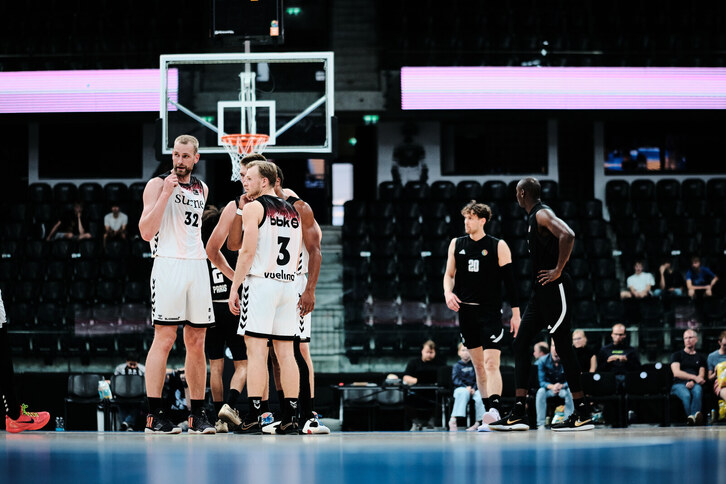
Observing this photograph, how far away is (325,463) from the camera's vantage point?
4.92m

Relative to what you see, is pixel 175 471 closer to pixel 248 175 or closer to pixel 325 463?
pixel 325 463

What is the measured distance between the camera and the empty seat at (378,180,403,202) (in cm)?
1865

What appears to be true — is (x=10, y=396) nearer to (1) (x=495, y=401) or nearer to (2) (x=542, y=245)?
(1) (x=495, y=401)

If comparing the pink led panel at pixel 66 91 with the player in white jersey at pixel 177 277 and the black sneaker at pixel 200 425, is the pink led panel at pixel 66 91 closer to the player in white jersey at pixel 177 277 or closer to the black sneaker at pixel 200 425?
the player in white jersey at pixel 177 277

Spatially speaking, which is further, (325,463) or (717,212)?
(717,212)

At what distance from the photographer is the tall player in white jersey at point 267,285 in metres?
6.91

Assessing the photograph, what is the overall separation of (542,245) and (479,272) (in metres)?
0.79

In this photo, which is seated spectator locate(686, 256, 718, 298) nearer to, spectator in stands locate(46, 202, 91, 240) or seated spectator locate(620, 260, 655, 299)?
seated spectator locate(620, 260, 655, 299)

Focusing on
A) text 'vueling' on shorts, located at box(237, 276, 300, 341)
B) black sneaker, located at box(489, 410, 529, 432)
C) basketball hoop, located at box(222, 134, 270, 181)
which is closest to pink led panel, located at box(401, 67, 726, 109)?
basketball hoop, located at box(222, 134, 270, 181)

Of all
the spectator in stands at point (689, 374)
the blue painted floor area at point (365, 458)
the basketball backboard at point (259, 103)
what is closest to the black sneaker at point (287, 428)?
the blue painted floor area at point (365, 458)

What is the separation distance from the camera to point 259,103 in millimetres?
12148

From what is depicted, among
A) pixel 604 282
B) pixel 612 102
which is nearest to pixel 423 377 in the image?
pixel 604 282

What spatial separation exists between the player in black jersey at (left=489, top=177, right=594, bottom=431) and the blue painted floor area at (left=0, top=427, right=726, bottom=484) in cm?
61

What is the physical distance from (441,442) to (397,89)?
1250cm
